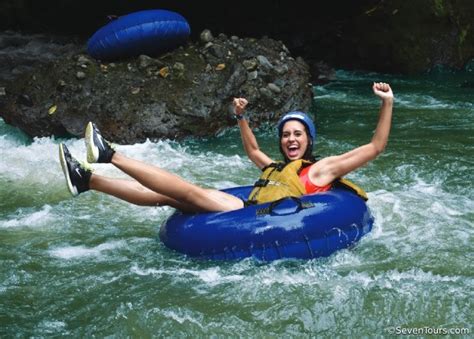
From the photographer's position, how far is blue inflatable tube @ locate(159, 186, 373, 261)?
3.94m

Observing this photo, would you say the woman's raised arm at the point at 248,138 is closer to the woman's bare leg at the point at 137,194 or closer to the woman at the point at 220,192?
the woman at the point at 220,192

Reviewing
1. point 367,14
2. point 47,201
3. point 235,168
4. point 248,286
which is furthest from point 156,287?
point 367,14

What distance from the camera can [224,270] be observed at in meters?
3.96

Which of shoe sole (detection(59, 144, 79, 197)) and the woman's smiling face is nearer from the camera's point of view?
shoe sole (detection(59, 144, 79, 197))

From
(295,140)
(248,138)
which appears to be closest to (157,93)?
(248,138)

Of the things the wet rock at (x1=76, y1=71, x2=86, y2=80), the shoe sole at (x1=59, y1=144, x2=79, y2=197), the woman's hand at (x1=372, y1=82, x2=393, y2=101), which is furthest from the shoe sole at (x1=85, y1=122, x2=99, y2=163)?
the wet rock at (x1=76, y1=71, x2=86, y2=80)

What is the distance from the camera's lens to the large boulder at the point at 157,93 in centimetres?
763

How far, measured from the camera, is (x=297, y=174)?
14.7 feet

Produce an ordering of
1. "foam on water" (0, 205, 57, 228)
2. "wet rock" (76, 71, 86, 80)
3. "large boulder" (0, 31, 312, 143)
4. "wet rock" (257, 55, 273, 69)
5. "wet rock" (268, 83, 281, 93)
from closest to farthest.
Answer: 1. "foam on water" (0, 205, 57, 228)
2. "large boulder" (0, 31, 312, 143)
3. "wet rock" (76, 71, 86, 80)
4. "wet rock" (268, 83, 281, 93)
5. "wet rock" (257, 55, 273, 69)

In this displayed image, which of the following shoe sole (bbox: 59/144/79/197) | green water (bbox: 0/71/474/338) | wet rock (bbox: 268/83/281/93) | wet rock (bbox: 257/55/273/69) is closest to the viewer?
green water (bbox: 0/71/474/338)

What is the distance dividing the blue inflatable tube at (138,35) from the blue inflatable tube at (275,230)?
4.50 m

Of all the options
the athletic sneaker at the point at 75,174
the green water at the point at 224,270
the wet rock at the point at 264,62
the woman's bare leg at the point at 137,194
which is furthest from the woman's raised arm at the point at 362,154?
the wet rock at the point at 264,62

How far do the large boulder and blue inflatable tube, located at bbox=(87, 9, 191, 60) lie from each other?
5.4 inches

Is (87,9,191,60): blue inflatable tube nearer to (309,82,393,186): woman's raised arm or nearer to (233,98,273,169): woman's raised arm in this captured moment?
(233,98,273,169): woman's raised arm
